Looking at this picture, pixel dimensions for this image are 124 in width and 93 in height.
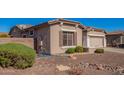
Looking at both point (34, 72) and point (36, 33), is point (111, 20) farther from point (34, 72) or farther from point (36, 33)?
point (36, 33)

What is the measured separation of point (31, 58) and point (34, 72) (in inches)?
32.7

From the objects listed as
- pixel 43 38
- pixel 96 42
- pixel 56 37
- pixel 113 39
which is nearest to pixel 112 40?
pixel 113 39

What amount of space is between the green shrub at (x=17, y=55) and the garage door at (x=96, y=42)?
18.6ft

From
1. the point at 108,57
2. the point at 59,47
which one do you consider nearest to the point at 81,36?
the point at 59,47

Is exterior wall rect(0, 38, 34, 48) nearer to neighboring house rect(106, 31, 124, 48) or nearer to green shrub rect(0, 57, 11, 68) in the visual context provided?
green shrub rect(0, 57, 11, 68)

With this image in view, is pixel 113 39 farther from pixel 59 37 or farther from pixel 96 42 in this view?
pixel 59 37

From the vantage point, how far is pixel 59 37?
13.4 metres

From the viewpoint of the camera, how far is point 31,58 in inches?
330

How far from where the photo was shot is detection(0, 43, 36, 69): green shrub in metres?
7.86

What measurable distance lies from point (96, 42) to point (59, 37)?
121 inches

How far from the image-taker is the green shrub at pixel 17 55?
7859mm

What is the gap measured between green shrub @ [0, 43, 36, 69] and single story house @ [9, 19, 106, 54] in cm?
449

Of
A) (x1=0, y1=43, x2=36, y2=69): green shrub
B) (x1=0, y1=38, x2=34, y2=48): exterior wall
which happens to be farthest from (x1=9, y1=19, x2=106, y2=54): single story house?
(x1=0, y1=43, x2=36, y2=69): green shrub

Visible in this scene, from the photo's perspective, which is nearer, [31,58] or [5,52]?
[5,52]
